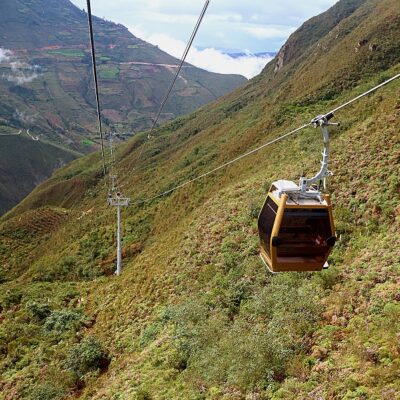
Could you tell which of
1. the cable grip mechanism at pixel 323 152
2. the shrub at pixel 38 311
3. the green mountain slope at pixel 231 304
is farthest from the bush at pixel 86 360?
the cable grip mechanism at pixel 323 152

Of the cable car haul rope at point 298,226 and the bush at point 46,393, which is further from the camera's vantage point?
the bush at point 46,393

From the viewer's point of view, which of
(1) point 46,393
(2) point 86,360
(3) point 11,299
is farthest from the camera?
(3) point 11,299

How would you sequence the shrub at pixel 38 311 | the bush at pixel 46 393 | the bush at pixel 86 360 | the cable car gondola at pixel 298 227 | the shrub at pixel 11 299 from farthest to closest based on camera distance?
the shrub at pixel 11 299 → the shrub at pixel 38 311 → the bush at pixel 86 360 → the bush at pixel 46 393 → the cable car gondola at pixel 298 227

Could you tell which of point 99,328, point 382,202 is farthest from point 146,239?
point 382,202

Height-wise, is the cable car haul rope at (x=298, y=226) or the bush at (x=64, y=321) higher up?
Answer: the cable car haul rope at (x=298, y=226)

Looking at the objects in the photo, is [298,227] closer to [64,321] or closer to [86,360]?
[86,360]

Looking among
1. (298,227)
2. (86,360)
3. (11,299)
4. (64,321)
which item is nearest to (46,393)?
(86,360)

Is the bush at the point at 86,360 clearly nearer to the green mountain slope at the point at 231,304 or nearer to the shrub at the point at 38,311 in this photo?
the green mountain slope at the point at 231,304
